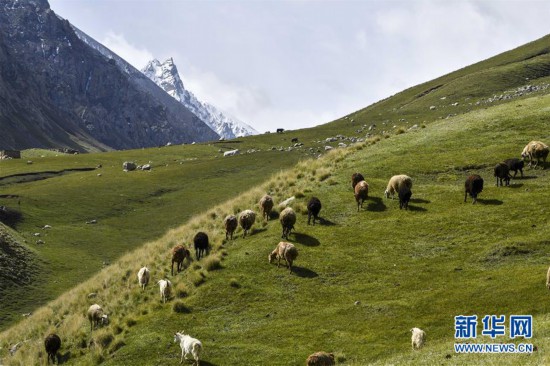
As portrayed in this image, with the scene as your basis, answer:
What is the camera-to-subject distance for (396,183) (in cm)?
4222

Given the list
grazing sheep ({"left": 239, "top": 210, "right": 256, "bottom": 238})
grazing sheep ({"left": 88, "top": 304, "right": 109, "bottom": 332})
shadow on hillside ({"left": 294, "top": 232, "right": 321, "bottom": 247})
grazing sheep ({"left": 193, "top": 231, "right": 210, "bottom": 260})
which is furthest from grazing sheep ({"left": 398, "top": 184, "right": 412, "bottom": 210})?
grazing sheep ({"left": 88, "top": 304, "right": 109, "bottom": 332})

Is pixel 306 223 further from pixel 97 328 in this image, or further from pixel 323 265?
pixel 97 328

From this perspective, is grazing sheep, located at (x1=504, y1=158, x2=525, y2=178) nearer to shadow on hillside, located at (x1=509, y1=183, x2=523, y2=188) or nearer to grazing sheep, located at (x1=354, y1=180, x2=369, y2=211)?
shadow on hillside, located at (x1=509, y1=183, x2=523, y2=188)

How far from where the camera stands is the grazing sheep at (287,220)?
38094 millimetres

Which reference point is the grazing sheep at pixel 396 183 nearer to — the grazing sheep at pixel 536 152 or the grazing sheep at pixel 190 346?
the grazing sheep at pixel 536 152

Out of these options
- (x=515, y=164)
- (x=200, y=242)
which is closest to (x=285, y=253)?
(x=200, y=242)

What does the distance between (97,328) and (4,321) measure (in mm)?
21713

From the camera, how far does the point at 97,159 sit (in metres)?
149

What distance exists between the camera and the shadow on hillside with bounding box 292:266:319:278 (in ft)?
108

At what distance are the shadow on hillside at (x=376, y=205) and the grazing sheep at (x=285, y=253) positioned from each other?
974 centimetres

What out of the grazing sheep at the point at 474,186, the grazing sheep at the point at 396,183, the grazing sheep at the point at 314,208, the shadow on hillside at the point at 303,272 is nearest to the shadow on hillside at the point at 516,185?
the grazing sheep at the point at 474,186

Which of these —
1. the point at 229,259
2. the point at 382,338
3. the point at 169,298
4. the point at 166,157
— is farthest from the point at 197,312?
the point at 166,157

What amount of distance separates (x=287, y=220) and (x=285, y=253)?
4.72 m

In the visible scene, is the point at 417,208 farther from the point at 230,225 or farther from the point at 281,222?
the point at 230,225
